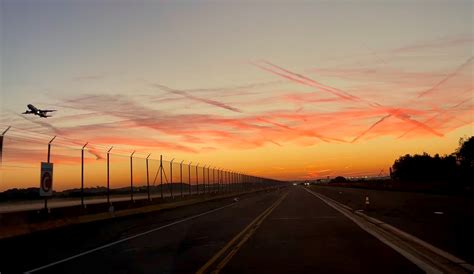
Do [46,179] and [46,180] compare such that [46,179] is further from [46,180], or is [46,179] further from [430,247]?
[430,247]

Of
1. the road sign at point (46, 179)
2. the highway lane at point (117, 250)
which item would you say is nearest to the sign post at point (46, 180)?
the road sign at point (46, 179)

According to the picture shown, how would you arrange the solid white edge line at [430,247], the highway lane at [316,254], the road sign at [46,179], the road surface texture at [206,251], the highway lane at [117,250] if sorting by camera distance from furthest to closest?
the road sign at [46,179], the highway lane at [117,250], the road surface texture at [206,251], the highway lane at [316,254], the solid white edge line at [430,247]

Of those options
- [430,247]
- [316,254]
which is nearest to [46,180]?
[316,254]

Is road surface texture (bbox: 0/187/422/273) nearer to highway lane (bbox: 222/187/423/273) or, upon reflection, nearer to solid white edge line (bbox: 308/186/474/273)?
highway lane (bbox: 222/187/423/273)

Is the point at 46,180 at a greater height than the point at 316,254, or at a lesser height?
greater

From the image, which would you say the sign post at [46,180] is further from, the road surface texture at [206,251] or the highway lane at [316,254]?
the highway lane at [316,254]

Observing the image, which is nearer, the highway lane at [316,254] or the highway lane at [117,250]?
the highway lane at [316,254]

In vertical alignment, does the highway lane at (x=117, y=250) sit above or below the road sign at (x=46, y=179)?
below

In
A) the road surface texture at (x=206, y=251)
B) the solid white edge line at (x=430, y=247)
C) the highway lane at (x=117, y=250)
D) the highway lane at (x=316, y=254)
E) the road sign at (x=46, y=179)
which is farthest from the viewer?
the road sign at (x=46, y=179)

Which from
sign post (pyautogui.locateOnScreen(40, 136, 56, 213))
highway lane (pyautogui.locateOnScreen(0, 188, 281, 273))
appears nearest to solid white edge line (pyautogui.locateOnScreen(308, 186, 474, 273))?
highway lane (pyautogui.locateOnScreen(0, 188, 281, 273))

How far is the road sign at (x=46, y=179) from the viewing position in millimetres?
24688

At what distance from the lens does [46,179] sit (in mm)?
25016

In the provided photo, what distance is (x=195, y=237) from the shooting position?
18844 mm

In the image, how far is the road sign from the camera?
81.0ft
